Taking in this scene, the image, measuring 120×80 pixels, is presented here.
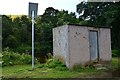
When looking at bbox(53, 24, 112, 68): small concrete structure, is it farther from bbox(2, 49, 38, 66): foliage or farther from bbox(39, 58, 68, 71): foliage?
bbox(2, 49, 38, 66): foliage

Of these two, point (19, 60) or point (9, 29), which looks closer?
point (19, 60)

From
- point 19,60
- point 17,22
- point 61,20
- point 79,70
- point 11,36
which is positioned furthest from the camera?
point 17,22

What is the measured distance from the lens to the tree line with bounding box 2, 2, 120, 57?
20325 millimetres

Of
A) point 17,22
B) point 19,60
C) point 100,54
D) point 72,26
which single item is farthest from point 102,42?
point 17,22

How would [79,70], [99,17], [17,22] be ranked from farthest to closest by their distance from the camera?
[17,22]
[99,17]
[79,70]

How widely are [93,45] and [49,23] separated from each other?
1641 cm

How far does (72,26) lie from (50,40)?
50.5 ft

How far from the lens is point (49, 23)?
97.5 feet

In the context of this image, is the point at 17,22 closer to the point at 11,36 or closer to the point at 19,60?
the point at 11,36

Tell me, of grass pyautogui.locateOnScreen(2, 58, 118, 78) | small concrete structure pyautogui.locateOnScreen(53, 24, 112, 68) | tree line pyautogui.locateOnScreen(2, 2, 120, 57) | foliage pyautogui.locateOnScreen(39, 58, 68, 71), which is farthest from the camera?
tree line pyautogui.locateOnScreen(2, 2, 120, 57)

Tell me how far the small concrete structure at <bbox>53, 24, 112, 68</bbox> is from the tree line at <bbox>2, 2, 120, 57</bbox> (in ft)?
16.6

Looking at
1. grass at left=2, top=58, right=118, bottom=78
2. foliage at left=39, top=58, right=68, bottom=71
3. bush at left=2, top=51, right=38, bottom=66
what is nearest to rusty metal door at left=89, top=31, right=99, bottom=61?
grass at left=2, top=58, right=118, bottom=78

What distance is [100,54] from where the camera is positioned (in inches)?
550

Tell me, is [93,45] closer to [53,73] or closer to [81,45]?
[81,45]
